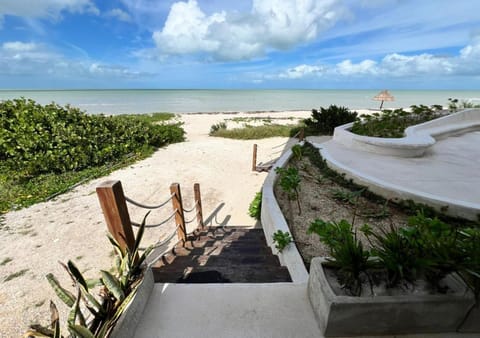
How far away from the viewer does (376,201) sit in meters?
3.54

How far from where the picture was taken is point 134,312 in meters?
1.57

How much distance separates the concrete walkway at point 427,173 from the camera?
3184 millimetres

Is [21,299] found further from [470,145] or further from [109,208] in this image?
[470,145]

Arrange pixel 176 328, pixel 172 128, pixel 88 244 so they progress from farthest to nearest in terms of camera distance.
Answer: pixel 172 128 → pixel 88 244 → pixel 176 328

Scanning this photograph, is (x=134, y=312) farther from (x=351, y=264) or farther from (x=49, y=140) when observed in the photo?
(x=49, y=140)

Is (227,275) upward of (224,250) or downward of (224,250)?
upward

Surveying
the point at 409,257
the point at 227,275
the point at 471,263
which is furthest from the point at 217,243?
the point at 471,263

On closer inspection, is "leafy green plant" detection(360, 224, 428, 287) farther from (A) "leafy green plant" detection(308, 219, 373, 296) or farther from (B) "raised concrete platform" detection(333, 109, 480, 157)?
(B) "raised concrete platform" detection(333, 109, 480, 157)

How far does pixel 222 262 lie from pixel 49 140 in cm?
808

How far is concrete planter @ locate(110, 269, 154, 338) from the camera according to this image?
4.53ft

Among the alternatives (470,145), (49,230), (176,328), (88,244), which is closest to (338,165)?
(176,328)

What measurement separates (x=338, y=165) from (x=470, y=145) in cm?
482

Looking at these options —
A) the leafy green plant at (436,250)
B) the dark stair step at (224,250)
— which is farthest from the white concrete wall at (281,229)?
the leafy green plant at (436,250)

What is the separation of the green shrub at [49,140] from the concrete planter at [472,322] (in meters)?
9.62
